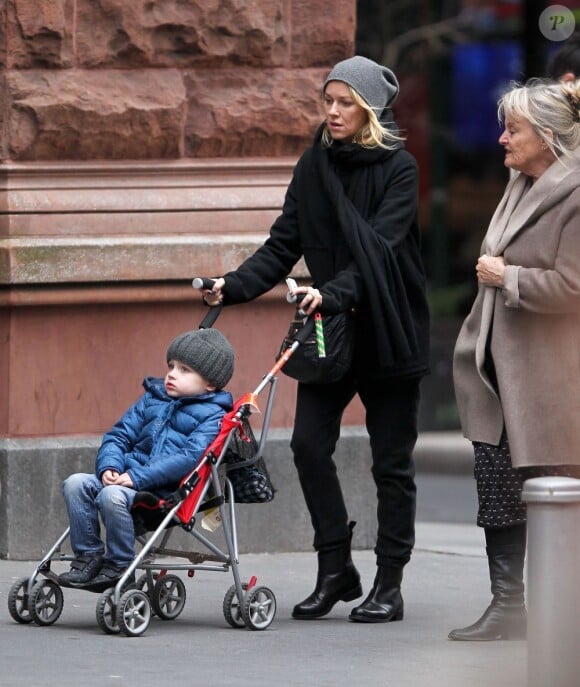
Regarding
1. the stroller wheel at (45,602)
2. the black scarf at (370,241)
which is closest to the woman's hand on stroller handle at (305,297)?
the black scarf at (370,241)

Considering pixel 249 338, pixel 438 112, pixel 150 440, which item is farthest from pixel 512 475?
pixel 438 112

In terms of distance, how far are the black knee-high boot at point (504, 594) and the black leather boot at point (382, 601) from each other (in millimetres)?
412

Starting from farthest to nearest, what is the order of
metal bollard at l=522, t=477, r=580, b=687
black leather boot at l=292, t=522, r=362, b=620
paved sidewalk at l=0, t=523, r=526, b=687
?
black leather boot at l=292, t=522, r=362, b=620 < paved sidewalk at l=0, t=523, r=526, b=687 < metal bollard at l=522, t=477, r=580, b=687

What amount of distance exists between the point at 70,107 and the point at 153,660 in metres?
3.24

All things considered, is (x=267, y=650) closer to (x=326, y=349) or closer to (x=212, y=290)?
(x=326, y=349)

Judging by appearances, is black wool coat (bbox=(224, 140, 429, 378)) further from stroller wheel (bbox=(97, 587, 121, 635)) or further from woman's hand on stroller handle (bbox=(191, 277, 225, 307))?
stroller wheel (bbox=(97, 587, 121, 635))

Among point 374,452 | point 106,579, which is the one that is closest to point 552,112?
point 374,452

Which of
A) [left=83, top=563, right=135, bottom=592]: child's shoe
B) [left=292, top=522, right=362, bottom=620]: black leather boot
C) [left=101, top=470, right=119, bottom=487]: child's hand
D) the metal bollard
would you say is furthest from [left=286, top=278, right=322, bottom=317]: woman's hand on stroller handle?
the metal bollard

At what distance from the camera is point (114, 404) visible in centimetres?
892

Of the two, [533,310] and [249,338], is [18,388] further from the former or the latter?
[533,310]

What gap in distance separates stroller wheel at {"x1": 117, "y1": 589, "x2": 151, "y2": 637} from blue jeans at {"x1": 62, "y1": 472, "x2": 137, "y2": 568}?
0.42 feet

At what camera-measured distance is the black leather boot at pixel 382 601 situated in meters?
7.32

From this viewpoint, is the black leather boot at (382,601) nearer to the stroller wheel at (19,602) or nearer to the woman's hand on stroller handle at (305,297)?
the woman's hand on stroller handle at (305,297)

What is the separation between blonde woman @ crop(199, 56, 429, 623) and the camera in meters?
7.09
